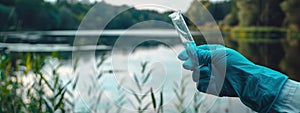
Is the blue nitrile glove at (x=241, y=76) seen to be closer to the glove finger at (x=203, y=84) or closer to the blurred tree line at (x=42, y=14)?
the glove finger at (x=203, y=84)

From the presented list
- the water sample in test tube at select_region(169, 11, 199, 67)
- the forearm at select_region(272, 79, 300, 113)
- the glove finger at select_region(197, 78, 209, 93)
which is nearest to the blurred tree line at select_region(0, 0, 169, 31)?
the glove finger at select_region(197, 78, 209, 93)

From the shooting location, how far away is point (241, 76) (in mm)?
1653

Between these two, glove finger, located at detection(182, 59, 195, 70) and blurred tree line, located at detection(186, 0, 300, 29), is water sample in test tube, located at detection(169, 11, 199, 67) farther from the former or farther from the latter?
blurred tree line, located at detection(186, 0, 300, 29)

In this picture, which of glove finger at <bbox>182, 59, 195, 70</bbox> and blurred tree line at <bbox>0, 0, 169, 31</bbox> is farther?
blurred tree line at <bbox>0, 0, 169, 31</bbox>

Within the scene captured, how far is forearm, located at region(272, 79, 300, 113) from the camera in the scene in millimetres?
1585

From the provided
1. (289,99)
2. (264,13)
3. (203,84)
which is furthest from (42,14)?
(289,99)

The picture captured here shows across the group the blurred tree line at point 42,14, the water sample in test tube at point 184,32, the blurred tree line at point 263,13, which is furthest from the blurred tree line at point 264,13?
the water sample in test tube at point 184,32

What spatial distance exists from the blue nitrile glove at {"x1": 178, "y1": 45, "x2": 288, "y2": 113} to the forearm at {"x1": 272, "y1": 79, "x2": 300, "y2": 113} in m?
0.02

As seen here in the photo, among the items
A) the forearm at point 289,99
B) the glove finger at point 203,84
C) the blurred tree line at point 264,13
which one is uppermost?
the glove finger at point 203,84

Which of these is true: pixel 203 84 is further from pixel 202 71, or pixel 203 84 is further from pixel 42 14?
pixel 42 14

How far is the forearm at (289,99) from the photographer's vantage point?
1585mm

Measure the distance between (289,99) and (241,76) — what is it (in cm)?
19

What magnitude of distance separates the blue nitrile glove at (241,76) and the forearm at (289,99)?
0.06 feet

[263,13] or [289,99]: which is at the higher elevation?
[289,99]
